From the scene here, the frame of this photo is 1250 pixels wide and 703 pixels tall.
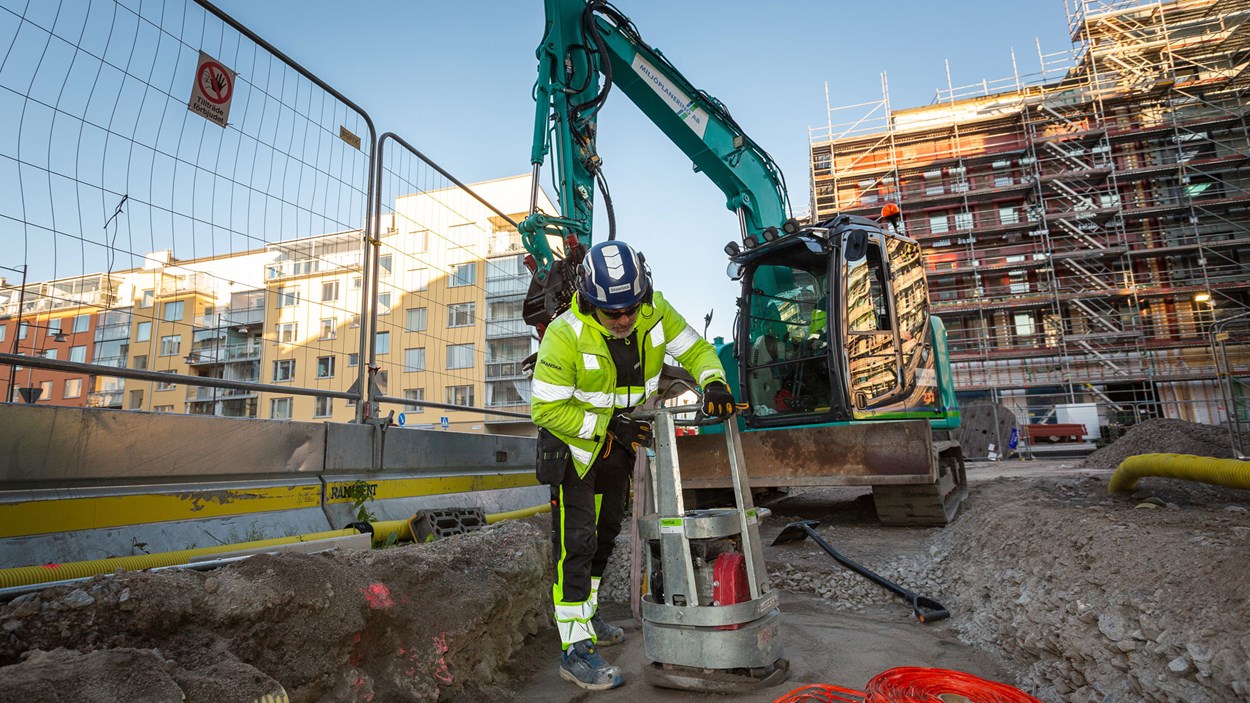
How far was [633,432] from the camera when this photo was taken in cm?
290

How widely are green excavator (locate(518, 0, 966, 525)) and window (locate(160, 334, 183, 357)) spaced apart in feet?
7.35

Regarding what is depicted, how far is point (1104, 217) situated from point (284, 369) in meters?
34.8

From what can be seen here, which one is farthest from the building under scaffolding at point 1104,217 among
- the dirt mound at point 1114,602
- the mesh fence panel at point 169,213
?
the mesh fence panel at point 169,213

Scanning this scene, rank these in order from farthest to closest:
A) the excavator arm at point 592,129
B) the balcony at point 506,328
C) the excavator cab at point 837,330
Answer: the excavator cab at point 837,330 → the balcony at point 506,328 → the excavator arm at point 592,129

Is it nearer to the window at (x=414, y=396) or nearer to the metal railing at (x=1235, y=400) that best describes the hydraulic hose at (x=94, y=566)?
the window at (x=414, y=396)

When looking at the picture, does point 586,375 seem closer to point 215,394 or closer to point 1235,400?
point 215,394

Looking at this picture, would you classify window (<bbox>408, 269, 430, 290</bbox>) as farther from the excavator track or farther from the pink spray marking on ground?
the excavator track

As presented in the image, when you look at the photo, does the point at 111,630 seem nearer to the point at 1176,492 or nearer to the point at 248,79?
the point at 248,79

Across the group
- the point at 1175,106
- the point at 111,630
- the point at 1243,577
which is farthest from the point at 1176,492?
the point at 1175,106

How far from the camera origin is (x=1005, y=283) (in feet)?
101

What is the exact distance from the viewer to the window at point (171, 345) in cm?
323

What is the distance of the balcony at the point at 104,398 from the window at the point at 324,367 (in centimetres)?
106

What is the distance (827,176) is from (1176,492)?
30600 mm

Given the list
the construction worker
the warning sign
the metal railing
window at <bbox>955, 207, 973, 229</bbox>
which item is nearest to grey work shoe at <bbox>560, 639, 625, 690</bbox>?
the construction worker
